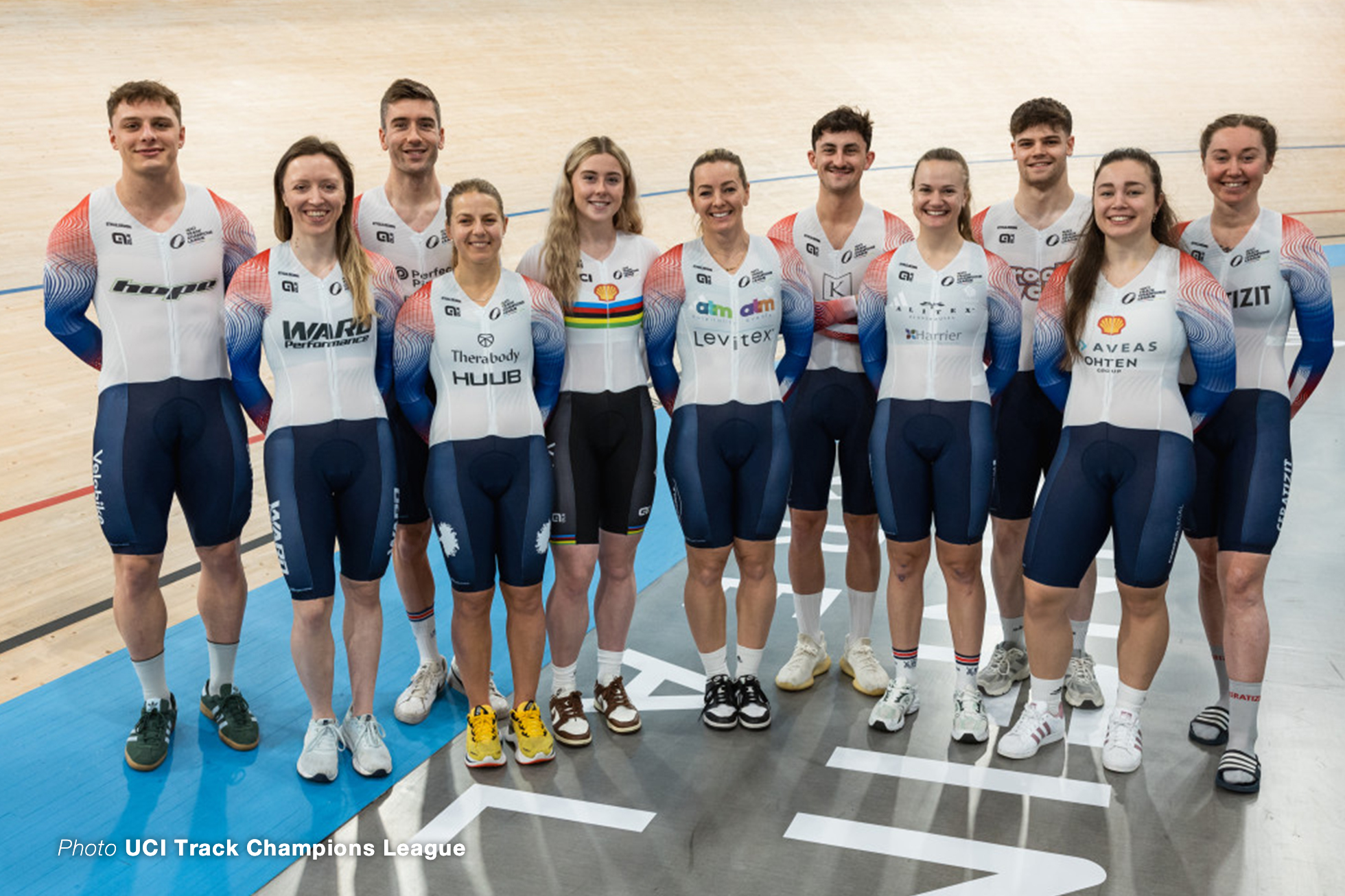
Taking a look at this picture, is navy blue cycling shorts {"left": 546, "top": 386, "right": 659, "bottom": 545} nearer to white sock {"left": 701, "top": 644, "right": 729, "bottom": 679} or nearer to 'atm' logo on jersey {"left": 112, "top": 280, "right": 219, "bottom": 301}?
white sock {"left": 701, "top": 644, "right": 729, "bottom": 679}

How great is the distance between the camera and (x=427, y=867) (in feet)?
10.3

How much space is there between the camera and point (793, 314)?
12.5ft

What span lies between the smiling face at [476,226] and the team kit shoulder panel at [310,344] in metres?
0.38

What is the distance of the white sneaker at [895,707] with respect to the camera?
12.6 feet

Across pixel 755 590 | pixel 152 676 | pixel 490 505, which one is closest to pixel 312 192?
pixel 490 505

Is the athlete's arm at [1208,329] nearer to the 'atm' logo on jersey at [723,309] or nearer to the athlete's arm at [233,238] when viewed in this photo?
the 'atm' logo on jersey at [723,309]

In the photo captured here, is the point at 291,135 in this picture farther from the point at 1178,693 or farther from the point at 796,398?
the point at 1178,693

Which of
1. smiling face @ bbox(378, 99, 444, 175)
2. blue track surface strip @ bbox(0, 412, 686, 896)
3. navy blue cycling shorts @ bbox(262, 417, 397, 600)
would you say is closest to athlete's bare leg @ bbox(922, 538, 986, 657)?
blue track surface strip @ bbox(0, 412, 686, 896)

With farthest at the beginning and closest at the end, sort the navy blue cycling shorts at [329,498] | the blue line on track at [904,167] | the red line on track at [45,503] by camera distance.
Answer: the blue line on track at [904,167] → the red line on track at [45,503] → the navy blue cycling shorts at [329,498]

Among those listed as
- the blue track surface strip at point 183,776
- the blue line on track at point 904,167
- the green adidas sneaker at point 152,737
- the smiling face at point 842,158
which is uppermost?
the blue line on track at point 904,167

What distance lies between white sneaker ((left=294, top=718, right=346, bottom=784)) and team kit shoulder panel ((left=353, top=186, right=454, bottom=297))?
1502 mm

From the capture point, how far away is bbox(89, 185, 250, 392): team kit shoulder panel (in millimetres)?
3529

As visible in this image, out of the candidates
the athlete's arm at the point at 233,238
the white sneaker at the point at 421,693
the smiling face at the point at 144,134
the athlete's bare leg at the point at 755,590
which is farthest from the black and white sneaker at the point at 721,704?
the smiling face at the point at 144,134

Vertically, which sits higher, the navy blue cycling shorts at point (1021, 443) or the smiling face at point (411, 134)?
the smiling face at point (411, 134)
